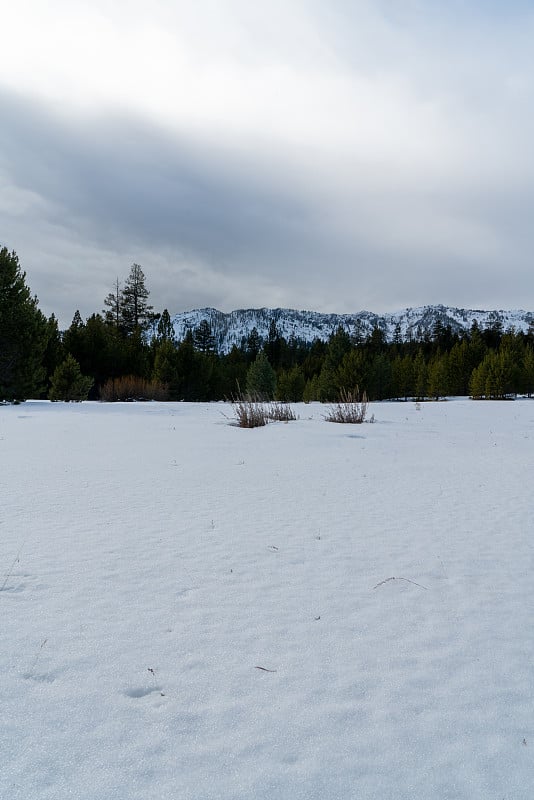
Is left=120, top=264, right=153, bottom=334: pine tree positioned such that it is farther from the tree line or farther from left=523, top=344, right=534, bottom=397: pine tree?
left=523, top=344, right=534, bottom=397: pine tree

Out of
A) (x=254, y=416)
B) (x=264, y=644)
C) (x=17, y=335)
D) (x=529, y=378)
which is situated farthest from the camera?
(x=529, y=378)

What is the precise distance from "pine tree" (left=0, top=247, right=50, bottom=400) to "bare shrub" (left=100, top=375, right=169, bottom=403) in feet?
13.2

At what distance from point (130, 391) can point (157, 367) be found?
866cm

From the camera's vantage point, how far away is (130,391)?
2408 centimetres

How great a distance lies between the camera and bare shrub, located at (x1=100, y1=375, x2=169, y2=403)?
77.0ft

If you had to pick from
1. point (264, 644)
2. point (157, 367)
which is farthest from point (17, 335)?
point (264, 644)

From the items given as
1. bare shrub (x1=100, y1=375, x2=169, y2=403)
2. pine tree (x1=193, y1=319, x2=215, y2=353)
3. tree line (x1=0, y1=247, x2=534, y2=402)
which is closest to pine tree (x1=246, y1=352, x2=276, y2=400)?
tree line (x1=0, y1=247, x2=534, y2=402)

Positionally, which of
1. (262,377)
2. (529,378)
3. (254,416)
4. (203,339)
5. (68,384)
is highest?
(203,339)

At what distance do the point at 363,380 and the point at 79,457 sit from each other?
35060mm

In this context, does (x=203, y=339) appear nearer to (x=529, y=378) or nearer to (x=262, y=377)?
(x=262, y=377)

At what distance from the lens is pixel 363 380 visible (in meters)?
39.2

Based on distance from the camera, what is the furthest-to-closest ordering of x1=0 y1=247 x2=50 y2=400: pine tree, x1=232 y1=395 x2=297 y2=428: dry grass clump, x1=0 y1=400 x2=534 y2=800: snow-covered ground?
x1=0 y1=247 x2=50 y2=400: pine tree → x1=232 y1=395 x2=297 y2=428: dry grass clump → x1=0 y1=400 x2=534 y2=800: snow-covered ground

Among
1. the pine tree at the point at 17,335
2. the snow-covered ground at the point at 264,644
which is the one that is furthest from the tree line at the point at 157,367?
the snow-covered ground at the point at 264,644

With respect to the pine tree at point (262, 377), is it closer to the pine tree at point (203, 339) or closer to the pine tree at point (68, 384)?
the pine tree at point (68, 384)
